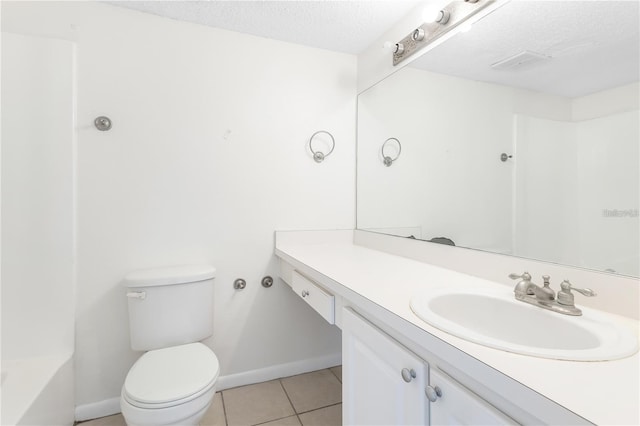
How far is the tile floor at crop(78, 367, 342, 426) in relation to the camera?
1.56 metres

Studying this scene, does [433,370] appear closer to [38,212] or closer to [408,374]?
[408,374]

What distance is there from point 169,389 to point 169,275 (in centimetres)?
55

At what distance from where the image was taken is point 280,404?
170cm

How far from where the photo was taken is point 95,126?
1.57 meters

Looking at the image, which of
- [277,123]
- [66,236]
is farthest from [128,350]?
[277,123]

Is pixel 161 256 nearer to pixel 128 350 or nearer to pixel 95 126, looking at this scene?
pixel 128 350

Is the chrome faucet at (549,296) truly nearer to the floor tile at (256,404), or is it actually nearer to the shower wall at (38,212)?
the floor tile at (256,404)

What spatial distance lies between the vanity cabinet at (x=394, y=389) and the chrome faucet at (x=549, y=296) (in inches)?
16.7

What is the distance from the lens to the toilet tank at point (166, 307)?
4.94ft

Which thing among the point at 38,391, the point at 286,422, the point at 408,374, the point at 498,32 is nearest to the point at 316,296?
the point at 408,374

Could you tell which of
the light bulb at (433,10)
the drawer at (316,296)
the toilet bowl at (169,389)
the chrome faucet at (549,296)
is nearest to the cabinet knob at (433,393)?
the chrome faucet at (549,296)

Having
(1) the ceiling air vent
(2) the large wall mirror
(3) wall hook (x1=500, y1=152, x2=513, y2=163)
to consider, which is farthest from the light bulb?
(3) wall hook (x1=500, y1=152, x2=513, y2=163)

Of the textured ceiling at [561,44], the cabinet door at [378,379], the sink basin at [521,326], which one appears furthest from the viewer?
the textured ceiling at [561,44]

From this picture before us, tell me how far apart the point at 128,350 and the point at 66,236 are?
689 mm
